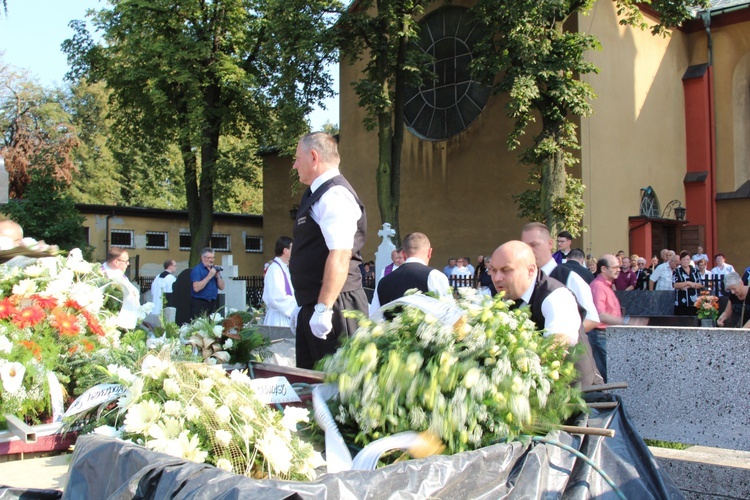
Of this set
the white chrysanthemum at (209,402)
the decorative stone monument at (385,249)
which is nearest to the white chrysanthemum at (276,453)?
the white chrysanthemum at (209,402)

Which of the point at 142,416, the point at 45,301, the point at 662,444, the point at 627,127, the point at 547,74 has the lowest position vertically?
the point at 662,444

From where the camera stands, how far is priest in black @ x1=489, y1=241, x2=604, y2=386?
3.78 m

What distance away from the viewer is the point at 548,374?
9.07 feet

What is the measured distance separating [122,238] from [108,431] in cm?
3271

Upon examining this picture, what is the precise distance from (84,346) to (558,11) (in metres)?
17.9

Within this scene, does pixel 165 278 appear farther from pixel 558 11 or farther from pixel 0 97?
pixel 0 97

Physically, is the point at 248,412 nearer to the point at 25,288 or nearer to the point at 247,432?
the point at 247,432

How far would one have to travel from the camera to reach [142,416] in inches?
97.8

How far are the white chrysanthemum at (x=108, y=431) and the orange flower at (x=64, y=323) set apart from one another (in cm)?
124

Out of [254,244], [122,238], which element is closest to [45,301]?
[122,238]

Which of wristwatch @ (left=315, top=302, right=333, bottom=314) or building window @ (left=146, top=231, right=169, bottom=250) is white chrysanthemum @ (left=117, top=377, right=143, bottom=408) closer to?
wristwatch @ (left=315, top=302, right=333, bottom=314)

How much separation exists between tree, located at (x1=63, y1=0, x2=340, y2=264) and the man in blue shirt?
1071 cm

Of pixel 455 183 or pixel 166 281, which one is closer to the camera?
pixel 166 281

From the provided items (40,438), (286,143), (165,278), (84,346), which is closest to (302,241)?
(84,346)
